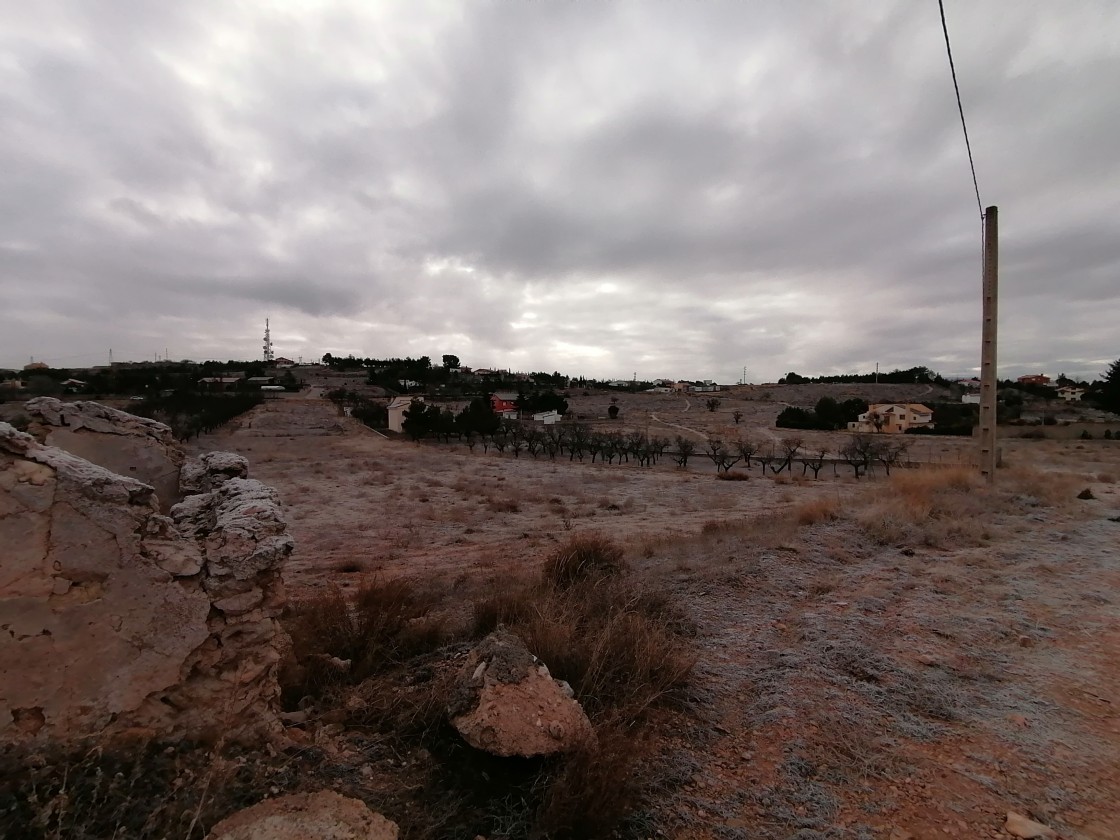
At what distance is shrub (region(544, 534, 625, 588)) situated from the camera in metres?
6.54

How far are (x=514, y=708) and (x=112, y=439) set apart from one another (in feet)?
14.6

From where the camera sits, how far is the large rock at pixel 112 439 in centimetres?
432

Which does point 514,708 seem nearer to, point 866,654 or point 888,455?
point 866,654

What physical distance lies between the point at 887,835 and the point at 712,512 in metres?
15.3

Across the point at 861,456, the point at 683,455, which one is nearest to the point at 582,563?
the point at 683,455

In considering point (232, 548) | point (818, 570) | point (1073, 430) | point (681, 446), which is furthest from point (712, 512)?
point (1073, 430)

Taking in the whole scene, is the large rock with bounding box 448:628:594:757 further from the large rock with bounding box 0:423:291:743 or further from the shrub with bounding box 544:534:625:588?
the shrub with bounding box 544:534:625:588

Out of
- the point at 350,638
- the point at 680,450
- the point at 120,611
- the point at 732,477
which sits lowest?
the point at 732,477

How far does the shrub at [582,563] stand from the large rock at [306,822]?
3.84 meters

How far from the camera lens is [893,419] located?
59.3 metres

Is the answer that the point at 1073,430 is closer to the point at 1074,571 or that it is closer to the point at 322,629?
the point at 1074,571

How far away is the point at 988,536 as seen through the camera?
8.84 meters

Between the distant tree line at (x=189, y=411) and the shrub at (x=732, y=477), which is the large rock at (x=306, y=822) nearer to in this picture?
the shrub at (x=732, y=477)

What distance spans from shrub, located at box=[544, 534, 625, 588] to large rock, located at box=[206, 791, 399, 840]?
12.6 ft
